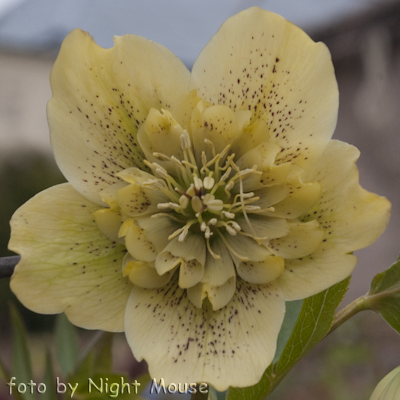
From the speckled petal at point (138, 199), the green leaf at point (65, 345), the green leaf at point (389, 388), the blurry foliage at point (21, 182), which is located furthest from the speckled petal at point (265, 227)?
the blurry foliage at point (21, 182)

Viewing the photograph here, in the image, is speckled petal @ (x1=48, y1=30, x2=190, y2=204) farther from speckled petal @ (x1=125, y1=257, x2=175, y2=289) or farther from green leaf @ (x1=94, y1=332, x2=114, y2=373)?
green leaf @ (x1=94, y1=332, x2=114, y2=373)

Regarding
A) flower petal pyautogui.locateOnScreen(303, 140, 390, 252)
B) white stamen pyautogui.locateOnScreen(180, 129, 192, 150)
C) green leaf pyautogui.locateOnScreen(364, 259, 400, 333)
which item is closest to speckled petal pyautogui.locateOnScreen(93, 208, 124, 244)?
white stamen pyautogui.locateOnScreen(180, 129, 192, 150)

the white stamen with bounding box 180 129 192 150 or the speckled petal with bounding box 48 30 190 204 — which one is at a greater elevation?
the speckled petal with bounding box 48 30 190 204

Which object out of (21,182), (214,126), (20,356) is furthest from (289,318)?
(21,182)

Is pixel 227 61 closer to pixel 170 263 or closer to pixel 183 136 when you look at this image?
pixel 183 136

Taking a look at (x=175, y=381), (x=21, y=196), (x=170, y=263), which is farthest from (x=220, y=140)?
(x=21, y=196)

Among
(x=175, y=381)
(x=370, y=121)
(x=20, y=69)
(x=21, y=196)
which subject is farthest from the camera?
(x=20, y=69)

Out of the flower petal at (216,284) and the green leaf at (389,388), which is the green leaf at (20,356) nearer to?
the flower petal at (216,284)
